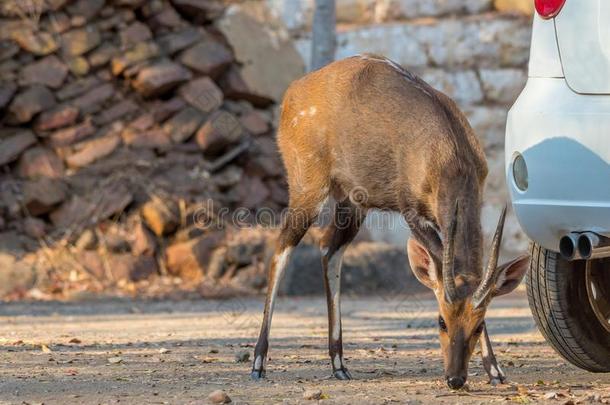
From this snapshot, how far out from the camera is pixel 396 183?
21.7 feet

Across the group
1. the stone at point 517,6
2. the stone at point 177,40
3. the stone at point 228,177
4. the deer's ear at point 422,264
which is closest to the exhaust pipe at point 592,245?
the deer's ear at point 422,264

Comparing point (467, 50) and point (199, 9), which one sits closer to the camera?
point (199, 9)

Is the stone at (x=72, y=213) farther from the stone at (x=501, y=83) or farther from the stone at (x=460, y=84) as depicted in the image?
the stone at (x=501, y=83)

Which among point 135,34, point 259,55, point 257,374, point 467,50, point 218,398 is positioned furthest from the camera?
point 467,50

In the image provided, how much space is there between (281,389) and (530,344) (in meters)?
3.04

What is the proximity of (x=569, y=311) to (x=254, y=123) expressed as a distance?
29.2 ft

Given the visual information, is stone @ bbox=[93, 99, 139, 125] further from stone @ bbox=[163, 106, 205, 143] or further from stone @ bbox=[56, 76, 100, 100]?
stone @ bbox=[163, 106, 205, 143]

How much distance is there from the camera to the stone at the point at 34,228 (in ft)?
42.4

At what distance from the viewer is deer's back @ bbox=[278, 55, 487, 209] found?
6445mm

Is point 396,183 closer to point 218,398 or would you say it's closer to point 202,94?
point 218,398

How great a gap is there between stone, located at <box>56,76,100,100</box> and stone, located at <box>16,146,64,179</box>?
75 centimetres

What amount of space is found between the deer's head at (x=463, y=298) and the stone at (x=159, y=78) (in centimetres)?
857

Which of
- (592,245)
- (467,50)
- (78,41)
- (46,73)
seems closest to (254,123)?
(78,41)

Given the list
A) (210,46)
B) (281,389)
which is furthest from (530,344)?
(210,46)
